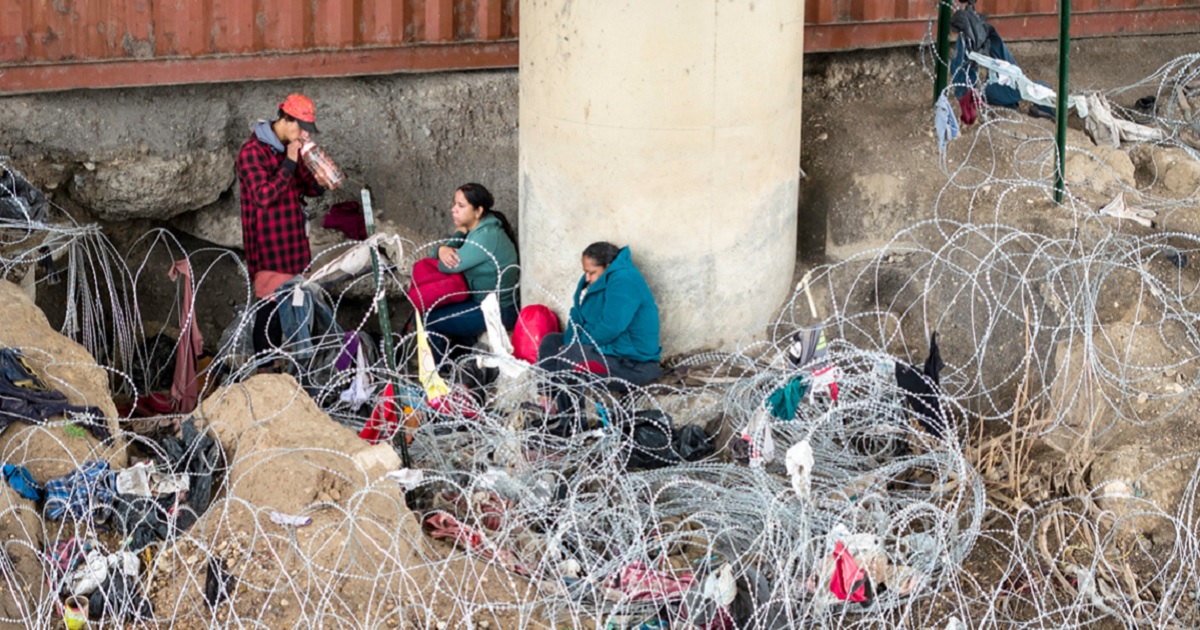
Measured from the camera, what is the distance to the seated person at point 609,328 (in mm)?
7945

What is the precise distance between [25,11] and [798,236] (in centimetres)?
457

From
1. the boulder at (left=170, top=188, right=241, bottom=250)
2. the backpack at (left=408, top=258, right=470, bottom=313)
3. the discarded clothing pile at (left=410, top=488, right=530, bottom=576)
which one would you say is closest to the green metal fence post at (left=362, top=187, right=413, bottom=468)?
the discarded clothing pile at (left=410, top=488, right=530, bottom=576)

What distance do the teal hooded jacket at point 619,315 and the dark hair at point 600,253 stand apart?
39mm

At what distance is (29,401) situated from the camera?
669 centimetres

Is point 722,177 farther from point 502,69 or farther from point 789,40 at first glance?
point 502,69

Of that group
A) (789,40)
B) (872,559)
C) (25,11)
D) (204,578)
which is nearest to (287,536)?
(204,578)

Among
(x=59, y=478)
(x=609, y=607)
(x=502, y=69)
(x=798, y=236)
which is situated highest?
(x=502, y=69)

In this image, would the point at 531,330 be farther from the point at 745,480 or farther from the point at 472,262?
the point at 745,480

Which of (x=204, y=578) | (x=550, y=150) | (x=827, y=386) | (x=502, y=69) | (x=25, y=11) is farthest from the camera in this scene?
(x=502, y=69)

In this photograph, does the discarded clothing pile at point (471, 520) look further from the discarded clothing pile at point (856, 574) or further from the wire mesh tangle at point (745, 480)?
the discarded clothing pile at point (856, 574)

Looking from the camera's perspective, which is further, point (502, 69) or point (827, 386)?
point (502, 69)

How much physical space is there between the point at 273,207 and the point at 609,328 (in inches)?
85.8

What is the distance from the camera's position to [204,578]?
632 cm

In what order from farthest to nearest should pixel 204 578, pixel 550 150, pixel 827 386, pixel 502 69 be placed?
pixel 502 69
pixel 550 150
pixel 827 386
pixel 204 578
